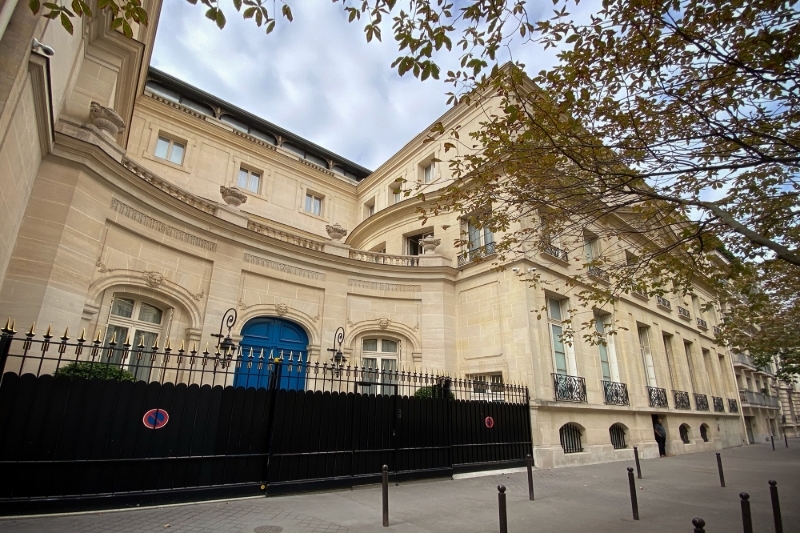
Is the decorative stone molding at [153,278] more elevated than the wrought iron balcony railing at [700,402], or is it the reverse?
the decorative stone molding at [153,278]

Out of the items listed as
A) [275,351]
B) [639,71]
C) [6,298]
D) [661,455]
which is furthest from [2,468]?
[661,455]

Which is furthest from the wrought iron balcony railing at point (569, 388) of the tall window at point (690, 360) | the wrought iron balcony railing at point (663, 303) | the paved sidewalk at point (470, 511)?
the tall window at point (690, 360)

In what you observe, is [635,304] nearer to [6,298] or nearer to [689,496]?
[689,496]

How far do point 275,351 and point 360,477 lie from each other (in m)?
5.68

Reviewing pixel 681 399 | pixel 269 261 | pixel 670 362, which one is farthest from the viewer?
pixel 670 362

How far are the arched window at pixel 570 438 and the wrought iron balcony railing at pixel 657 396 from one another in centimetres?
556

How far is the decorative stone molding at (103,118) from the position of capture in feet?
31.4

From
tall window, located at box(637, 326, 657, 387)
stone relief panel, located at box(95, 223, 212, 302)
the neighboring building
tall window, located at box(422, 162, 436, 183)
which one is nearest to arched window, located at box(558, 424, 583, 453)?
the neighboring building

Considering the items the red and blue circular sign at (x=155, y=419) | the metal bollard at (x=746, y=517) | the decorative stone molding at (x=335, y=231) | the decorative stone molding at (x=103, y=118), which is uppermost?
the decorative stone molding at (x=103, y=118)

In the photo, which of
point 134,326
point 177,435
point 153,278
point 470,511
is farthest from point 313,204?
point 470,511

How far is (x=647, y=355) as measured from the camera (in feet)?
61.8

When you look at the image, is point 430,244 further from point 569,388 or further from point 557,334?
point 569,388

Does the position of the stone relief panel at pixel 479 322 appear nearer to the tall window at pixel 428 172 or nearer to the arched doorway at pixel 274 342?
the arched doorway at pixel 274 342

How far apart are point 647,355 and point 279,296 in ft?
52.8
